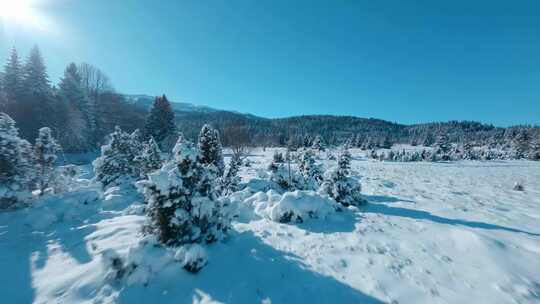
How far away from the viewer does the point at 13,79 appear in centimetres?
2714

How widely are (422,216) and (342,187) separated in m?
3.07

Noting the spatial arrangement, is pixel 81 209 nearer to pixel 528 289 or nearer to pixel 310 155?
pixel 310 155

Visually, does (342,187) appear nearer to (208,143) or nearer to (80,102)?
(208,143)

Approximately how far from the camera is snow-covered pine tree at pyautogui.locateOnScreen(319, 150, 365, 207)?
10.5 meters

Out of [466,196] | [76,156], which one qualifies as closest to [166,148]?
[76,156]

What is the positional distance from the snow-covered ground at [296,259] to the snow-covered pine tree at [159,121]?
2542cm

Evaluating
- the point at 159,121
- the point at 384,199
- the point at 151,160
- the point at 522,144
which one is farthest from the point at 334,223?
the point at 522,144

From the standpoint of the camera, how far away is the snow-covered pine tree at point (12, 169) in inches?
379

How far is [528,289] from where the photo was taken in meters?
4.68

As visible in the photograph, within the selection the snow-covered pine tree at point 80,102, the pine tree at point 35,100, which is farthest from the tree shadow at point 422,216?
the snow-covered pine tree at point 80,102

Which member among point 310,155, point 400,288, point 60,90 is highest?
point 60,90

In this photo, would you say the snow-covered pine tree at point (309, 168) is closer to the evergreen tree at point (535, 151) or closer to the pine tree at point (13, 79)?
the pine tree at point (13, 79)

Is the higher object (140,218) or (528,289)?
(528,289)

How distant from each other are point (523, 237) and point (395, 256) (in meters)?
4.26
